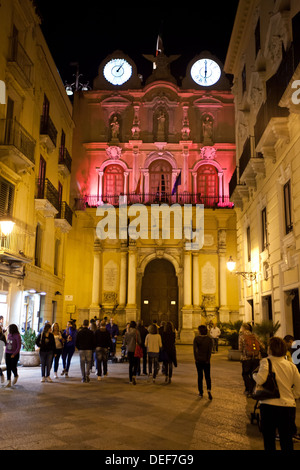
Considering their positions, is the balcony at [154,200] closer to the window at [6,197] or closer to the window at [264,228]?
the window at [6,197]

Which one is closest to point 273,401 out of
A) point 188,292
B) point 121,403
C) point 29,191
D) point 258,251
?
point 121,403

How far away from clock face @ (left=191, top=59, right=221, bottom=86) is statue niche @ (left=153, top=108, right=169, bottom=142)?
3.64 m

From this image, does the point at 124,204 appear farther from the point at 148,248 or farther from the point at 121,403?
the point at 121,403

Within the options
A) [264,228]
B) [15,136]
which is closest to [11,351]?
[15,136]

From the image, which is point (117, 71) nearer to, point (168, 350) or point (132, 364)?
point (168, 350)

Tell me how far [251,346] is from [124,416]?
11.1 feet

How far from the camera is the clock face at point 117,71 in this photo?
31188 mm

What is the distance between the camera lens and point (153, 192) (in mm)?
29484

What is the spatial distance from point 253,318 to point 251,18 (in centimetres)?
1191

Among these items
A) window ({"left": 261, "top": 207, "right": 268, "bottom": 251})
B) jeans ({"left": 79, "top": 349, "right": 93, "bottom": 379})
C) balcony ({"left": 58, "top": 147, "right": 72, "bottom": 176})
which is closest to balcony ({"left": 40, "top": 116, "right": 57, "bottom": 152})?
balcony ({"left": 58, "top": 147, "right": 72, "bottom": 176})

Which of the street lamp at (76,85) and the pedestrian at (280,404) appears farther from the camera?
the street lamp at (76,85)

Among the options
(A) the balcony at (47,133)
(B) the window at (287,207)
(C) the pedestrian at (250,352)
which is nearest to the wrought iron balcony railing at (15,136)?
(A) the balcony at (47,133)

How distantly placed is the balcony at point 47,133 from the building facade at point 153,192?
27.1 ft

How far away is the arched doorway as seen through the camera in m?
28.0
